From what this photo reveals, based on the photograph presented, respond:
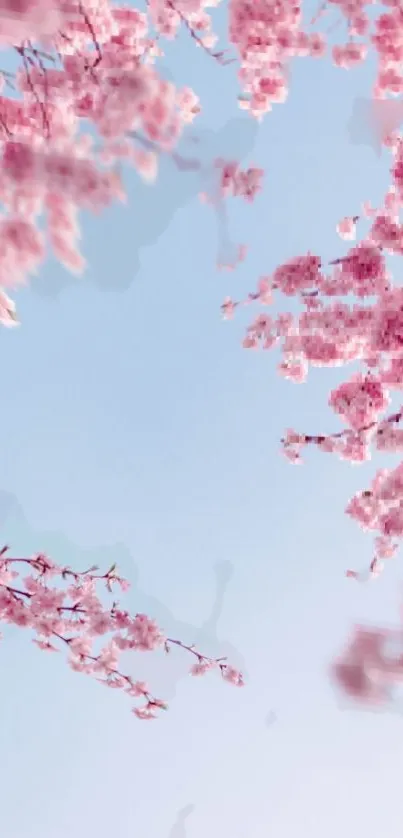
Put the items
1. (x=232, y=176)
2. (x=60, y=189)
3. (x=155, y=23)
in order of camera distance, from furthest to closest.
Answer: (x=155, y=23) → (x=232, y=176) → (x=60, y=189)

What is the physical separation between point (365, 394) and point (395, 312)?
65cm

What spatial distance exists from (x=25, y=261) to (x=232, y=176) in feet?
4.82

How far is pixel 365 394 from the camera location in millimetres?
5605

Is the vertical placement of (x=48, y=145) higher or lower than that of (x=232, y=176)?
lower

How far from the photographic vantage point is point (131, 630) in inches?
265

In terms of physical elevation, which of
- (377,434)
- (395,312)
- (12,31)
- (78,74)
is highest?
(395,312)

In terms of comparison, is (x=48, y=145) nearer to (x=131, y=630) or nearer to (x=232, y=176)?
(x=232, y=176)

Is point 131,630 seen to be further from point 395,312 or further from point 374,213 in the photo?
point 374,213

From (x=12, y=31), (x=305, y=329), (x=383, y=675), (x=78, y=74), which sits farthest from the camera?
(x=383, y=675)

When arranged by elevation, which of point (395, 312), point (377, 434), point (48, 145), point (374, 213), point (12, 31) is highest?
point (374, 213)

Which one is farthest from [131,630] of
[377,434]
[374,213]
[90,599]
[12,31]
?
[12,31]

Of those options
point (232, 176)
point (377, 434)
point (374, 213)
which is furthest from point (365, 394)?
point (232, 176)

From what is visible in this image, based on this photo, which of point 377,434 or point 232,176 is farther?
point 377,434

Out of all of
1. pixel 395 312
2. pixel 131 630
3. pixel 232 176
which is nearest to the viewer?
pixel 232 176
